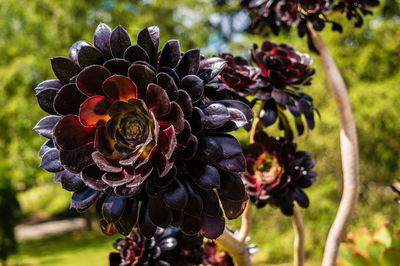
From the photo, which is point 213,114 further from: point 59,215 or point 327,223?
point 59,215

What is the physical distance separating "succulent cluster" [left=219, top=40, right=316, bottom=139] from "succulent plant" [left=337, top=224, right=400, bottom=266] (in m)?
0.45

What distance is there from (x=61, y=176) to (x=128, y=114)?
0.37 ft

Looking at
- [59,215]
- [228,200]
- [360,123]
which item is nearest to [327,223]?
[360,123]

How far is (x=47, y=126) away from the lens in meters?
0.51

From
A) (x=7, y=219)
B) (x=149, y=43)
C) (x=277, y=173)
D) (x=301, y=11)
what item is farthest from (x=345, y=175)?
(x=7, y=219)

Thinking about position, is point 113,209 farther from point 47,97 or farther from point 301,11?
point 301,11

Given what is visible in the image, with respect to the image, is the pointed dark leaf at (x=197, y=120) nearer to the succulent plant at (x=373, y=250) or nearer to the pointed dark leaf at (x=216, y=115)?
the pointed dark leaf at (x=216, y=115)

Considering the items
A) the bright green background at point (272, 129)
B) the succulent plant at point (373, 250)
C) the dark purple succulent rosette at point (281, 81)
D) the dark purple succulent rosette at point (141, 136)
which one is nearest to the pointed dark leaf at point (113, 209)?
the dark purple succulent rosette at point (141, 136)

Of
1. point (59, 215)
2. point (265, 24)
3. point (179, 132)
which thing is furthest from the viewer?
point (59, 215)

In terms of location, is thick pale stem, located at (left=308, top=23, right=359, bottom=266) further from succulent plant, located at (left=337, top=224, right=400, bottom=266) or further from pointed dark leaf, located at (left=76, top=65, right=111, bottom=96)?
pointed dark leaf, located at (left=76, top=65, right=111, bottom=96)

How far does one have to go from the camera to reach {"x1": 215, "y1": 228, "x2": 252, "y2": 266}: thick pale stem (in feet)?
2.11

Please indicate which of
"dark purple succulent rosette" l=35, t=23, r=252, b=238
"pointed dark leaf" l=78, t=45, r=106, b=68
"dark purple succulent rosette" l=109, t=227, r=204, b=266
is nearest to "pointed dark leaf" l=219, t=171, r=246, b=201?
"dark purple succulent rosette" l=35, t=23, r=252, b=238

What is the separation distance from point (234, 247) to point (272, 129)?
12.7 feet

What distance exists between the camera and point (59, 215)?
1308 centimetres
